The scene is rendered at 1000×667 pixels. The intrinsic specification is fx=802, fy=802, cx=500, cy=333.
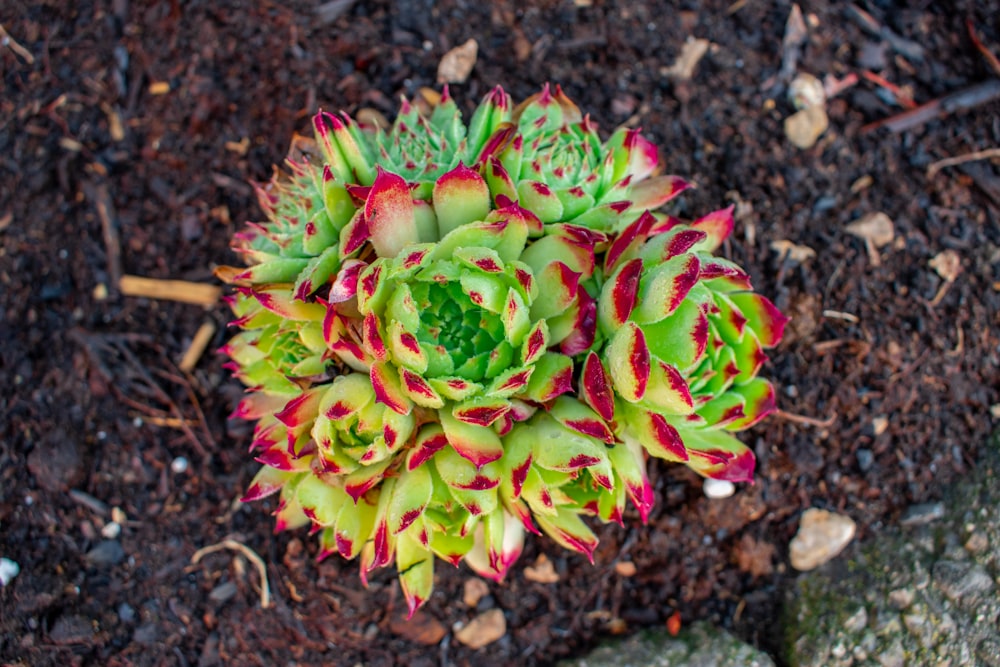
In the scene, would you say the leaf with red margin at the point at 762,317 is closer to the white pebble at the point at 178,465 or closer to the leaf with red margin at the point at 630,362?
the leaf with red margin at the point at 630,362

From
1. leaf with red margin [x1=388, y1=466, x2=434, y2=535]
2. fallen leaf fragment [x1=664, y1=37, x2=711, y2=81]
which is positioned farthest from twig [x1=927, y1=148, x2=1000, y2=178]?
leaf with red margin [x1=388, y1=466, x2=434, y2=535]

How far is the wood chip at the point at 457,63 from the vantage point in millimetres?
2643

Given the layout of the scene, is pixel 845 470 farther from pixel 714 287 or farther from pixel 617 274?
pixel 617 274

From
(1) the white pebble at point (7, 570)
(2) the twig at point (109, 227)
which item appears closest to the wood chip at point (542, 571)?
(1) the white pebble at point (7, 570)

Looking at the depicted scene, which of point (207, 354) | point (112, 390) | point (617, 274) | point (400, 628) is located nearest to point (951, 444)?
point (617, 274)

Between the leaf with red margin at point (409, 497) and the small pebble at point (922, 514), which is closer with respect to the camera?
the leaf with red margin at point (409, 497)

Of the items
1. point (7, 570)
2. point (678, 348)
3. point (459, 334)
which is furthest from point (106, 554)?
point (678, 348)

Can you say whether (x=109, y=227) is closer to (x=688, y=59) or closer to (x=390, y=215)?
(x=390, y=215)

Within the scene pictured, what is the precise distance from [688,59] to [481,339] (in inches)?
62.8

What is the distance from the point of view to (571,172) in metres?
1.80

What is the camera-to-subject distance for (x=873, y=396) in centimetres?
247

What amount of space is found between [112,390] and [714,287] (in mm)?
1850

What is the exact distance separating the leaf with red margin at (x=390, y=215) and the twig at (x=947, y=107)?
1.81m

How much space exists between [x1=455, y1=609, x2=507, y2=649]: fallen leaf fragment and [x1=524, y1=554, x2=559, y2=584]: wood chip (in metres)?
0.16
